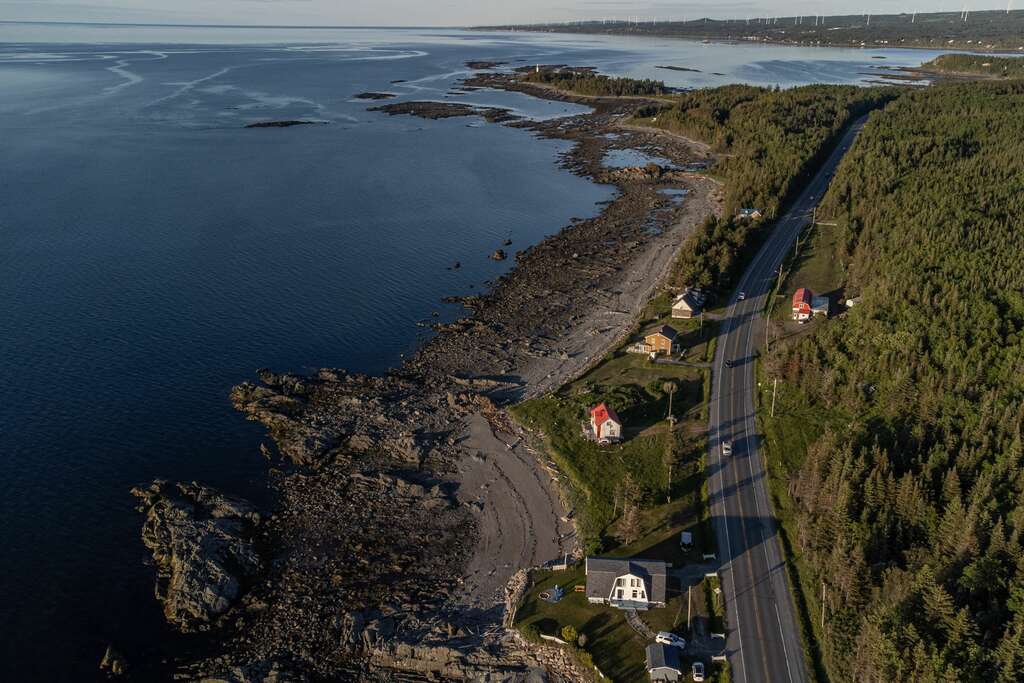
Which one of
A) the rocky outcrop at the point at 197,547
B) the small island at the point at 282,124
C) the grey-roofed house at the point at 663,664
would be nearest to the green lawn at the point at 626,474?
the grey-roofed house at the point at 663,664

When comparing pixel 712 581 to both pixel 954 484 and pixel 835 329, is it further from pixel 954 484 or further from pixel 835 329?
pixel 835 329

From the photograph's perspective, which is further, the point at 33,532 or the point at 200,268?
the point at 200,268

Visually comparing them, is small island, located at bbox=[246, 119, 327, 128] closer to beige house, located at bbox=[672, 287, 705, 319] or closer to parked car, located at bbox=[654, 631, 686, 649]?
beige house, located at bbox=[672, 287, 705, 319]

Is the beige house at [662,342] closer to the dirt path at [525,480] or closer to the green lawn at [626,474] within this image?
the green lawn at [626,474]

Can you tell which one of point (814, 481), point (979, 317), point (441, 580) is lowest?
point (441, 580)

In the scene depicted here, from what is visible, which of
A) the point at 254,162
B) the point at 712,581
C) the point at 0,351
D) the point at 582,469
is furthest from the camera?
the point at 254,162

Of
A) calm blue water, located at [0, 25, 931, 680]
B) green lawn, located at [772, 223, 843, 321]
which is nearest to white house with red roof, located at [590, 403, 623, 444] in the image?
calm blue water, located at [0, 25, 931, 680]

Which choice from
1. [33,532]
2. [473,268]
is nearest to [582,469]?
[33,532]

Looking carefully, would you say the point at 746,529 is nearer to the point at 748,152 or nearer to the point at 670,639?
the point at 670,639

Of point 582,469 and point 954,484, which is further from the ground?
Answer: point 954,484
